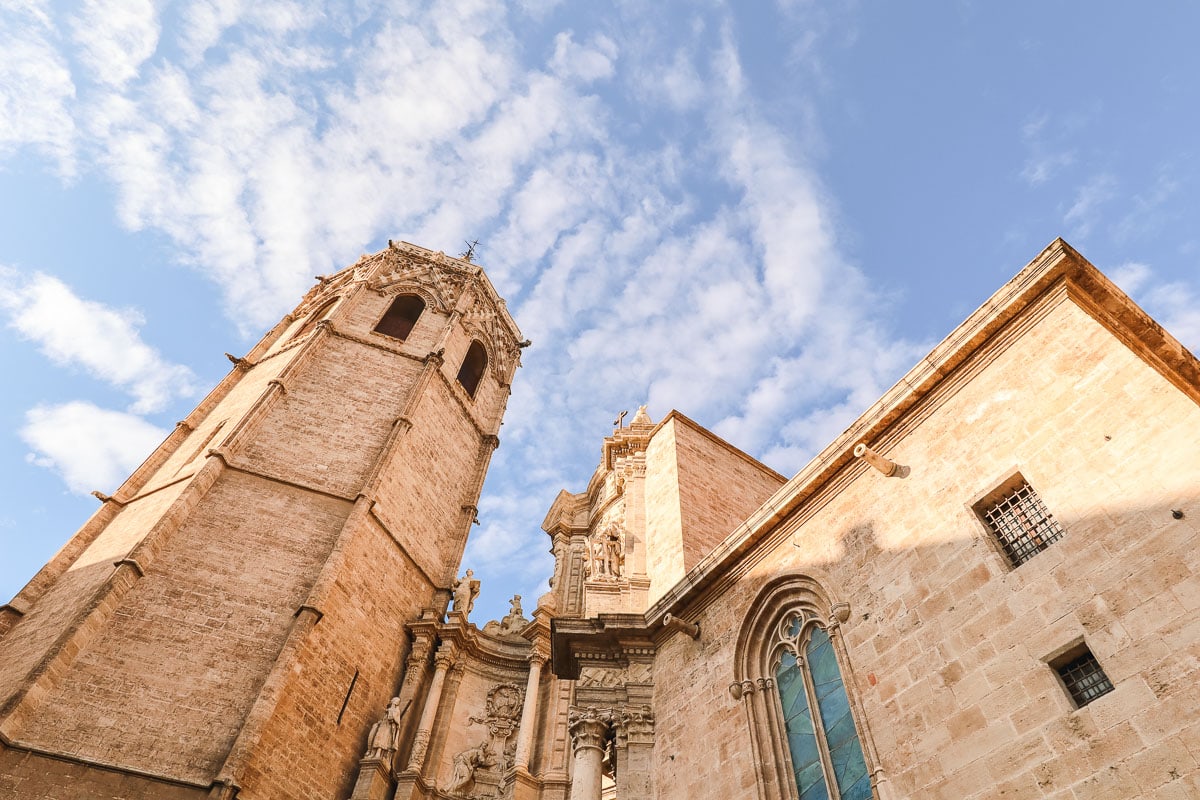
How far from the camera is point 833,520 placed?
834cm

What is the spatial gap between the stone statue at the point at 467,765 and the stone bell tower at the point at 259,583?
1.98 metres

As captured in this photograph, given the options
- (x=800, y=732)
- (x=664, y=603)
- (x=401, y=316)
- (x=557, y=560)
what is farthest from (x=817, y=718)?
(x=401, y=316)

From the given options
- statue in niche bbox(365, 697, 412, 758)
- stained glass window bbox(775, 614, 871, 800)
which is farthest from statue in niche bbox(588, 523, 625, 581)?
statue in niche bbox(365, 697, 412, 758)

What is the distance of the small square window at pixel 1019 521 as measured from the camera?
20.0ft

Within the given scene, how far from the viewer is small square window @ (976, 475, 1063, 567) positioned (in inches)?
240

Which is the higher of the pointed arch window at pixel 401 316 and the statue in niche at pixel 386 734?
the pointed arch window at pixel 401 316

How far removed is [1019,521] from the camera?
21.0 ft

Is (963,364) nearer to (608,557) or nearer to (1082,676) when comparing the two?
(1082,676)

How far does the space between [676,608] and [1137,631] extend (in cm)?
560

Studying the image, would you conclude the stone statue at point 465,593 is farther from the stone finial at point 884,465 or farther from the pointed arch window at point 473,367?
the stone finial at point 884,465

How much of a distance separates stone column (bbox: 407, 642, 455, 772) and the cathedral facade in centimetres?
7

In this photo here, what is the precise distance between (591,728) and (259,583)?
822cm

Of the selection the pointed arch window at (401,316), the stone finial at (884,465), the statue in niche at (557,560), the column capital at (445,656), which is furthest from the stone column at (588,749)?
the pointed arch window at (401,316)

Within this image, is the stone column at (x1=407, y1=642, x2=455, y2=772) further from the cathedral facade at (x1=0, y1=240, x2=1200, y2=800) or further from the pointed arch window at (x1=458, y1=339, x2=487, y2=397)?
the pointed arch window at (x1=458, y1=339, x2=487, y2=397)
